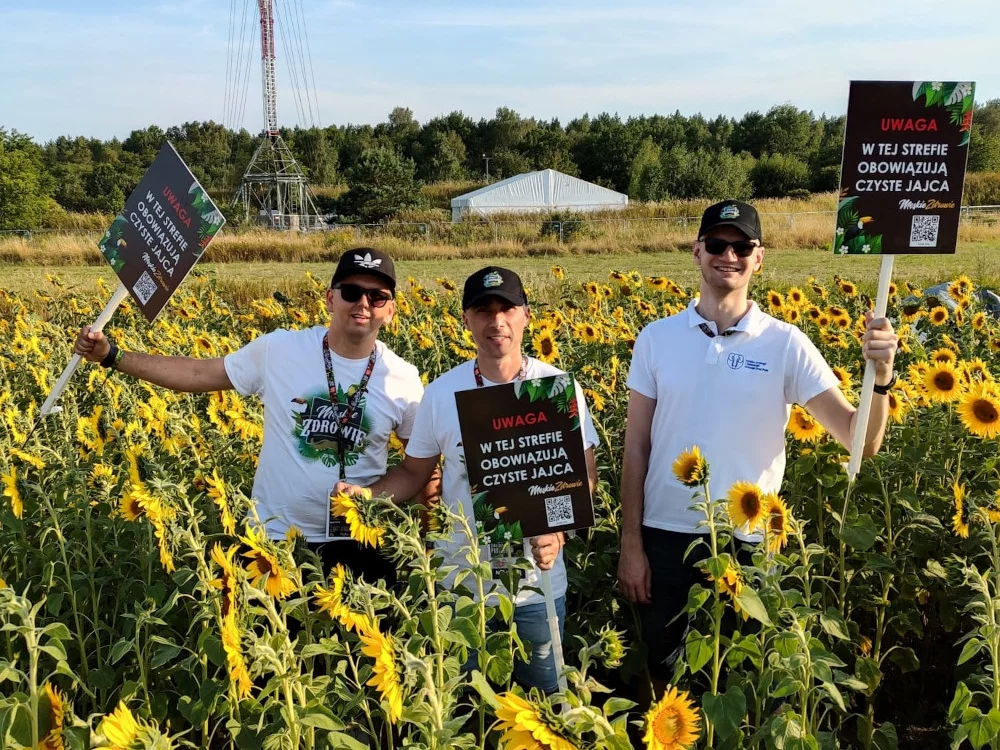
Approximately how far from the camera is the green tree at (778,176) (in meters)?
63.3

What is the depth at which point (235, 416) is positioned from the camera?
3.67 meters

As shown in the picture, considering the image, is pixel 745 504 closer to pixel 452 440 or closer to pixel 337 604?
pixel 452 440

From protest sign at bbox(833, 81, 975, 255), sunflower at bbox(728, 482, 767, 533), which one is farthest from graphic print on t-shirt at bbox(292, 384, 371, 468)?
protest sign at bbox(833, 81, 975, 255)

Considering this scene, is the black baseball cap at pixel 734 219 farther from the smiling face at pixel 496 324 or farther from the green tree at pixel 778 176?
the green tree at pixel 778 176

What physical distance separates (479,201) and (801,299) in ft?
176

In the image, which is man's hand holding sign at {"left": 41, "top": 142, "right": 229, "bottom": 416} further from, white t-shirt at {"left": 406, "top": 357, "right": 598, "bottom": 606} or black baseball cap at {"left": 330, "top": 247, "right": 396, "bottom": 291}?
white t-shirt at {"left": 406, "top": 357, "right": 598, "bottom": 606}

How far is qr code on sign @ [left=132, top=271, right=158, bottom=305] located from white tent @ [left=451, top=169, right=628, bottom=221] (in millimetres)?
52021

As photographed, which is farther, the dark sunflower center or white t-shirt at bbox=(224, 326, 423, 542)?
the dark sunflower center

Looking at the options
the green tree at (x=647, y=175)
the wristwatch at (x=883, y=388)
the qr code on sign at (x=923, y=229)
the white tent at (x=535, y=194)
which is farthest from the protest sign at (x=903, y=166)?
the green tree at (x=647, y=175)

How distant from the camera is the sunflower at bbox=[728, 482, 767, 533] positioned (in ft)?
7.54

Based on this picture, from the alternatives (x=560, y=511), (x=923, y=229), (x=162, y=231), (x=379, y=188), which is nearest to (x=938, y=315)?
(x=923, y=229)

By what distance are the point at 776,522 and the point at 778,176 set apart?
221ft

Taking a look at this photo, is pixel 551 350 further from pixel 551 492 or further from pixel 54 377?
pixel 54 377

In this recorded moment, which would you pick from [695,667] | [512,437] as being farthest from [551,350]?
[695,667]
